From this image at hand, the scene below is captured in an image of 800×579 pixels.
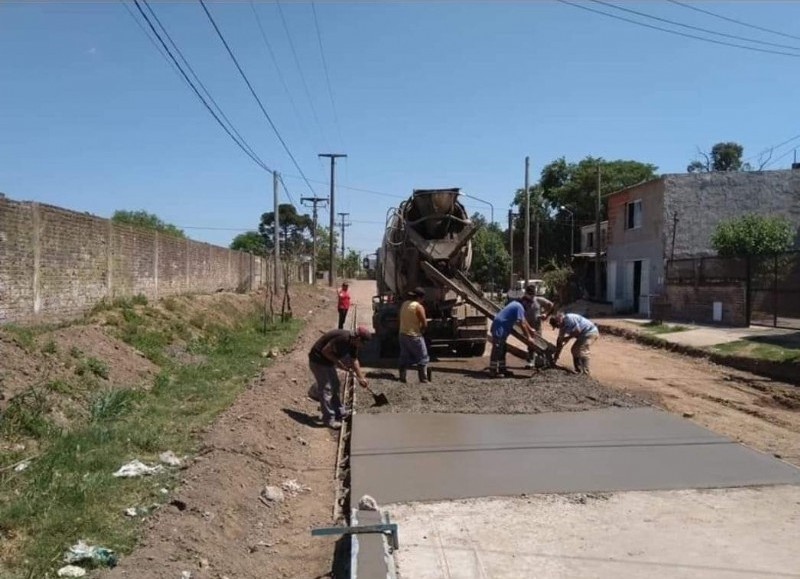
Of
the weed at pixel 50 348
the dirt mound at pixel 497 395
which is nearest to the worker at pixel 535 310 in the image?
the dirt mound at pixel 497 395

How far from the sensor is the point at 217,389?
11711 millimetres

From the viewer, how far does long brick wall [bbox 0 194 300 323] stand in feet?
36.5

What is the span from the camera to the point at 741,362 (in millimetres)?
15711

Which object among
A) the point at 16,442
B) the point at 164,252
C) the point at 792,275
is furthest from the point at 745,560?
the point at 792,275

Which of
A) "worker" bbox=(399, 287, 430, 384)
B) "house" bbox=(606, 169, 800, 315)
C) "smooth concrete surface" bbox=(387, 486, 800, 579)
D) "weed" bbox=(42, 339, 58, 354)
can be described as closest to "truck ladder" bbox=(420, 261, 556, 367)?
"worker" bbox=(399, 287, 430, 384)

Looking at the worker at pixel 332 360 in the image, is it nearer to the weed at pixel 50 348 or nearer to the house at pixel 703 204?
the weed at pixel 50 348

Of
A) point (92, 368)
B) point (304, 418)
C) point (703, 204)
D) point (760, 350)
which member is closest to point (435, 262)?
point (304, 418)

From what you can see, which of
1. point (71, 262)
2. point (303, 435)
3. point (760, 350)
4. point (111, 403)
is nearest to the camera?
point (111, 403)

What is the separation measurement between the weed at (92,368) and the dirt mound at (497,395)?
12.4 ft

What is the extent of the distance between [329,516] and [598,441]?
3119 millimetres

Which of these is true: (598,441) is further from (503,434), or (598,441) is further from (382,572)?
(382,572)

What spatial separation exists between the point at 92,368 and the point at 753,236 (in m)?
22.0

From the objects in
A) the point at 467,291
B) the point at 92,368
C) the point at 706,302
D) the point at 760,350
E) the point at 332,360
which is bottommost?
the point at 760,350

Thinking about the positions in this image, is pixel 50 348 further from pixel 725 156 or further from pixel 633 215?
pixel 725 156
